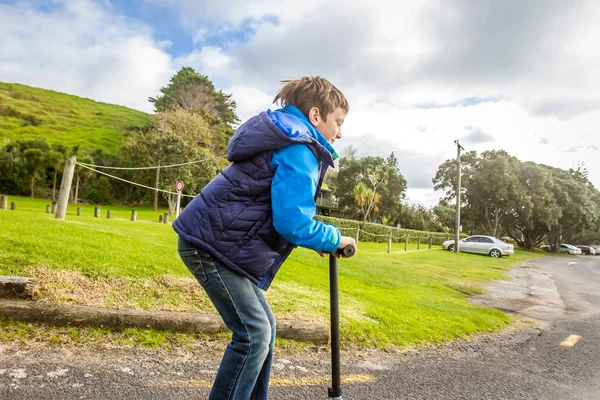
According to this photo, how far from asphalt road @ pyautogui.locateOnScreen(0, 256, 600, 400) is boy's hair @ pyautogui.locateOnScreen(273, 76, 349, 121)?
6.91 feet

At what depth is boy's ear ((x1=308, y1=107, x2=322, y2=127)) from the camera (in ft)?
7.10

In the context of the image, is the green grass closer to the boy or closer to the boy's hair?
the boy

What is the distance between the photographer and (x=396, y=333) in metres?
5.13

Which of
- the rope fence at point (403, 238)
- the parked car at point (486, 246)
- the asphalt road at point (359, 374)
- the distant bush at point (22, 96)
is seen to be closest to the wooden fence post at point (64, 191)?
the asphalt road at point (359, 374)

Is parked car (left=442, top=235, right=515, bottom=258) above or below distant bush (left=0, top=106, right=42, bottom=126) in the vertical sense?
below

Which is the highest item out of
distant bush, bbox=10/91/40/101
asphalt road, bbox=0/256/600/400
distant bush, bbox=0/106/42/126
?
distant bush, bbox=10/91/40/101

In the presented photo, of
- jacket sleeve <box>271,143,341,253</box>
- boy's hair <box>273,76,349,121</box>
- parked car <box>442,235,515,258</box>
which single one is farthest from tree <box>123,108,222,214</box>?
jacket sleeve <box>271,143,341,253</box>

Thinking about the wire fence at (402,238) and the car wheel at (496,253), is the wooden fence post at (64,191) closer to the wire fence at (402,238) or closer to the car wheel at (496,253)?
the wire fence at (402,238)

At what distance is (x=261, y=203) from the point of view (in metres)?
1.92

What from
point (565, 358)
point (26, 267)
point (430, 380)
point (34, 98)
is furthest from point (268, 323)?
point (34, 98)

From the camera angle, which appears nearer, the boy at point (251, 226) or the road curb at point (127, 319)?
the boy at point (251, 226)

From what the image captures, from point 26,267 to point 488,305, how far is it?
8698 millimetres

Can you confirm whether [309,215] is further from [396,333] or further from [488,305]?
[488,305]

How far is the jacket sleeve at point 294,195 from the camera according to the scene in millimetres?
1816
